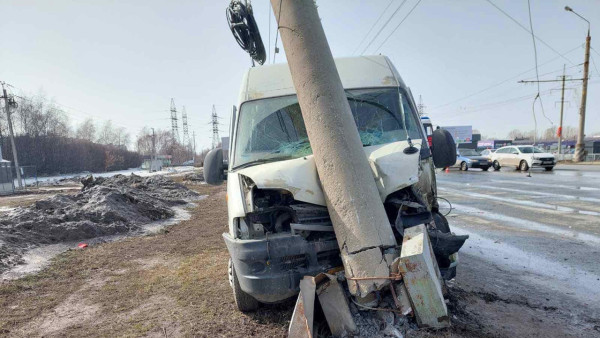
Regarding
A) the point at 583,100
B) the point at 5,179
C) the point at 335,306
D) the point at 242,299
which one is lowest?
the point at 5,179

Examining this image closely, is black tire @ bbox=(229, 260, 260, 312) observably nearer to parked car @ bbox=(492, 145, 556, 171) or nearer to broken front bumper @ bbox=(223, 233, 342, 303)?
broken front bumper @ bbox=(223, 233, 342, 303)

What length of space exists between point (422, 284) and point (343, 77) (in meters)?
2.90

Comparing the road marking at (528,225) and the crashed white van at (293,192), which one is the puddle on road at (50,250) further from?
the road marking at (528,225)

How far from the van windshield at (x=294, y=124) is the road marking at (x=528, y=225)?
4.20 m

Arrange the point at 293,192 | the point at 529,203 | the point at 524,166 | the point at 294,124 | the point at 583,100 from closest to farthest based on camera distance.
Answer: the point at 293,192 → the point at 294,124 → the point at 529,203 → the point at 524,166 → the point at 583,100

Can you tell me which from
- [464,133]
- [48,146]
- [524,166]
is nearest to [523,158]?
[524,166]

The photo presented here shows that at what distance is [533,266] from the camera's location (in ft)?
16.5

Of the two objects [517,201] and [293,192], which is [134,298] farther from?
[517,201]

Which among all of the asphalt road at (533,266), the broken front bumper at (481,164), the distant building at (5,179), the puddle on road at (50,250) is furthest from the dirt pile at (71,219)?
the broken front bumper at (481,164)

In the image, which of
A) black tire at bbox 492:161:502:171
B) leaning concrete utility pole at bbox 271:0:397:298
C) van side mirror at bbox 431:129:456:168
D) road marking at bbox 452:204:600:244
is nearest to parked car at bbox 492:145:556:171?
black tire at bbox 492:161:502:171

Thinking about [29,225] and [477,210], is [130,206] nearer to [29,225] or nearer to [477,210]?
[29,225]

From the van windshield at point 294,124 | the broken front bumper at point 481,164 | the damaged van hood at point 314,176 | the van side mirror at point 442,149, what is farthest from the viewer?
the broken front bumper at point 481,164

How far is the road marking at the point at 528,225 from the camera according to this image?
6.30 meters

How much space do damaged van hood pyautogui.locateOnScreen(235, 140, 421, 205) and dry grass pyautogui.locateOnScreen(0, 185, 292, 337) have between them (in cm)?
137
